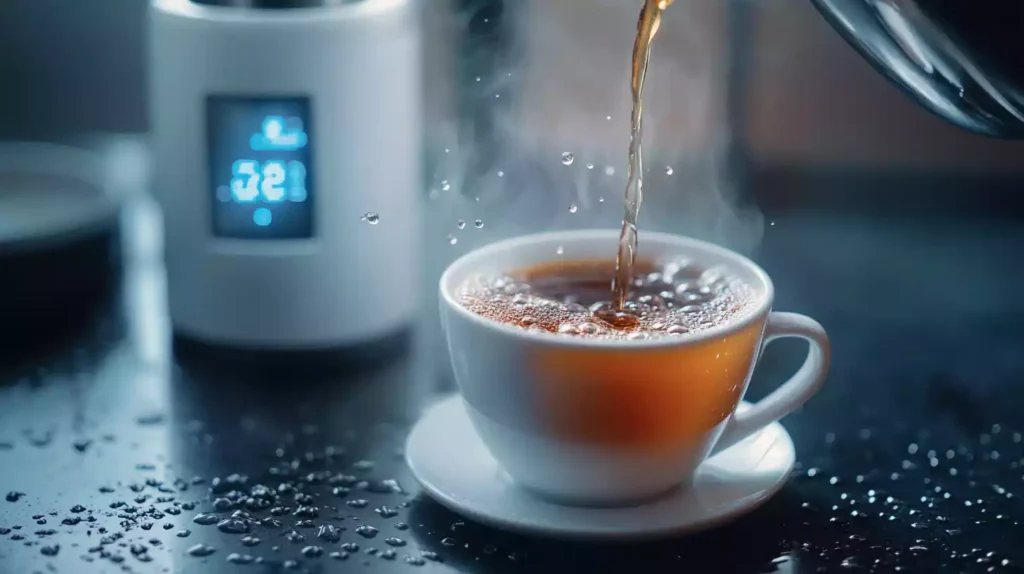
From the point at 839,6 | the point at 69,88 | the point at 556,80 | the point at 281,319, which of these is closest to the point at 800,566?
the point at 839,6

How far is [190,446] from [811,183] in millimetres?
613

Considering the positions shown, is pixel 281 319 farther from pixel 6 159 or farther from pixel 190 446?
pixel 6 159

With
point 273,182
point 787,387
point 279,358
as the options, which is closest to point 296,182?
point 273,182

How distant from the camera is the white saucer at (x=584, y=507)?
605mm

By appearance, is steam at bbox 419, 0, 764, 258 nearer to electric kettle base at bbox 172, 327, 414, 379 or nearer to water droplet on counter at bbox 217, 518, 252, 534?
electric kettle base at bbox 172, 327, 414, 379

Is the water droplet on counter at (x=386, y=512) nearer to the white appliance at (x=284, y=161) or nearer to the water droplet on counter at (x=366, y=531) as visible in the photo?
the water droplet on counter at (x=366, y=531)

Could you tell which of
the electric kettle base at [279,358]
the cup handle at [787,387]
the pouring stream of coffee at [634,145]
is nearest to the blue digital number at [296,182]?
the electric kettle base at [279,358]

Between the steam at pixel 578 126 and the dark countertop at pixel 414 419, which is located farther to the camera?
the steam at pixel 578 126

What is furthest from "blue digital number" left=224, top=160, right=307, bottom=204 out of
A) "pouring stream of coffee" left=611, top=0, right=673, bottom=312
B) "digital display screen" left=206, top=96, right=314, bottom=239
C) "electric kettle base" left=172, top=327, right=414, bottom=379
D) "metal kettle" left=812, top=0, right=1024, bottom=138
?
"metal kettle" left=812, top=0, right=1024, bottom=138

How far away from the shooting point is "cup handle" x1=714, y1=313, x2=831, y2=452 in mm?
655

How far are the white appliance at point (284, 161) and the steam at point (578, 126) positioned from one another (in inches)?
3.1

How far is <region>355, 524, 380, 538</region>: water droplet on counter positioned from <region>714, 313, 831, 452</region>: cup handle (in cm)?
18

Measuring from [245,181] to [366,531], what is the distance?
278 mm

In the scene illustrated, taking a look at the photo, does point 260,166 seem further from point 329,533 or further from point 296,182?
point 329,533
